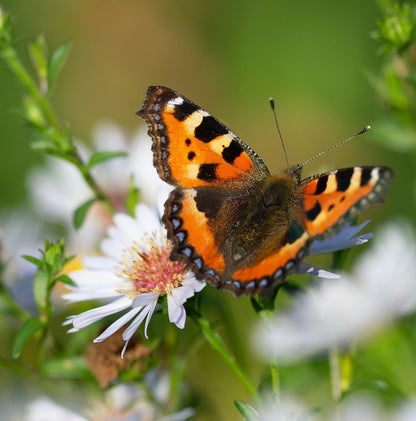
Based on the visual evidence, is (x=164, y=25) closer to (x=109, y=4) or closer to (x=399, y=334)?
(x=109, y=4)

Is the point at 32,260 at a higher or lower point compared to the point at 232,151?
lower

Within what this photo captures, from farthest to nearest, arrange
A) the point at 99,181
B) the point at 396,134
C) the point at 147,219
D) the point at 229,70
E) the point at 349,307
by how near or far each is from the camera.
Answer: the point at 229,70
the point at 99,181
the point at 396,134
the point at 147,219
the point at 349,307

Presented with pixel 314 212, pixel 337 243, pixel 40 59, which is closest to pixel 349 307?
pixel 337 243

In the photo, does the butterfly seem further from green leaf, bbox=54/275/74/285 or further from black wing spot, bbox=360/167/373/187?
green leaf, bbox=54/275/74/285

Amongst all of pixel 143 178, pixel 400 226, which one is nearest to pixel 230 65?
pixel 143 178

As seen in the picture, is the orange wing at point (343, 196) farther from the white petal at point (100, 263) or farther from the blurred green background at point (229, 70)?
the blurred green background at point (229, 70)

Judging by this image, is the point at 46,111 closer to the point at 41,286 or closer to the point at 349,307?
the point at 41,286
